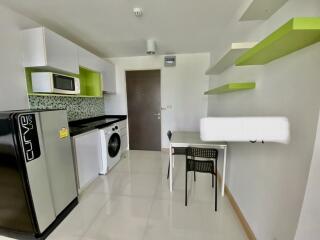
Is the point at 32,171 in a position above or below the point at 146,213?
above

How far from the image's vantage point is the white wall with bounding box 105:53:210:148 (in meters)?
3.47

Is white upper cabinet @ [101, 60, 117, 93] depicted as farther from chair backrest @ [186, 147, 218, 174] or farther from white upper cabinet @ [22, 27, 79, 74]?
chair backrest @ [186, 147, 218, 174]

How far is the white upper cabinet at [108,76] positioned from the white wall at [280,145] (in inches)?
100

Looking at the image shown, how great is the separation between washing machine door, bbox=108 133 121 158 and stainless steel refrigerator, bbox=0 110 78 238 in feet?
3.72

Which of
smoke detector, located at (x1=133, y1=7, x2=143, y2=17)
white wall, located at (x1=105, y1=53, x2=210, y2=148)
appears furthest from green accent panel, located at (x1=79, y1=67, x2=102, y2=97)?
smoke detector, located at (x1=133, y1=7, x2=143, y2=17)

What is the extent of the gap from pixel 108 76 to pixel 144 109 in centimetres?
112

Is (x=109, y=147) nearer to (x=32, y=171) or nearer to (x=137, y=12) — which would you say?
(x=32, y=171)

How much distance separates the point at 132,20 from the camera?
1.93m

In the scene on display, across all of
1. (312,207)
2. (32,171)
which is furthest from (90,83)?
(312,207)

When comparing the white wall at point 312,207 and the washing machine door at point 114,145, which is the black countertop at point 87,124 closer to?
the washing machine door at point 114,145

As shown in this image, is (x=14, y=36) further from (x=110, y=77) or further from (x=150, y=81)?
(x=150, y=81)

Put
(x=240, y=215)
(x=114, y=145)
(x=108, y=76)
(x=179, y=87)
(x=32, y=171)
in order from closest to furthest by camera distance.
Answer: (x=32, y=171)
(x=240, y=215)
(x=114, y=145)
(x=108, y=76)
(x=179, y=87)

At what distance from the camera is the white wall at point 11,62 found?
1624 millimetres

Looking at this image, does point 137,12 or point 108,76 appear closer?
point 137,12
